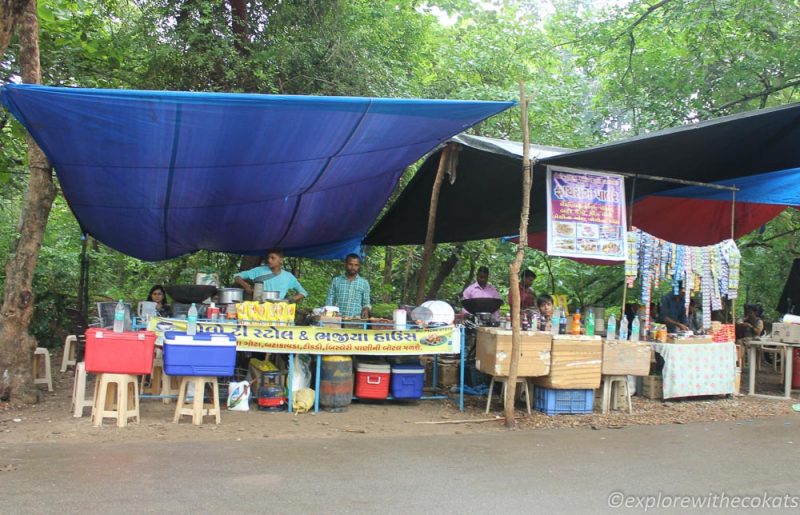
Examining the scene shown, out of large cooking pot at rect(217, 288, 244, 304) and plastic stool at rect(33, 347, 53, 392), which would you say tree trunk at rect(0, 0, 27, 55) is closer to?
large cooking pot at rect(217, 288, 244, 304)

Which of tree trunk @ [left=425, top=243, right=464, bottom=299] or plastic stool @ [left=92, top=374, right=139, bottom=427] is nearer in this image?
plastic stool @ [left=92, top=374, right=139, bottom=427]

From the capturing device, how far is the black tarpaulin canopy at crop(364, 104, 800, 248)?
22.3 ft

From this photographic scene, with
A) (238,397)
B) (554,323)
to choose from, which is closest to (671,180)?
(554,323)

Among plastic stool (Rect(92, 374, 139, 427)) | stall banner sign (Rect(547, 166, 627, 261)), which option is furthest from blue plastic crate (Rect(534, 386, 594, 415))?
plastic stool (Rect(92, 374, 139, 427))

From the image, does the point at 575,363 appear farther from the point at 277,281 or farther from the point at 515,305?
the point at 277,281

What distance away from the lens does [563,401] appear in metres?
6.97

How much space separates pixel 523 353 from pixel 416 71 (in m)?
6.97

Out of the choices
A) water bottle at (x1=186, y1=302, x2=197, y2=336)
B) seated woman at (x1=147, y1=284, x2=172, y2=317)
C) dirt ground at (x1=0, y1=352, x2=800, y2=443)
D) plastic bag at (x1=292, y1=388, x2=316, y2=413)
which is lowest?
dirt ground at (x1=0, y1=352, x2=800, y2=443)

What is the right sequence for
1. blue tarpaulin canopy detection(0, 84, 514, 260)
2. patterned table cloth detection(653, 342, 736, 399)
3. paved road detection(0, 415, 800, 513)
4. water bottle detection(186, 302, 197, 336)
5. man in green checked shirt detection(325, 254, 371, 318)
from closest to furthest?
paved road detection(0, 415, 800, 513), blue tarpaulin canopy detection(0, 84, 514, 260), water bottle detection(186, 302, 197, 336), patterned table cloth detection(653, 342, 736, 399), man in green checked shirt detection(325, 254, 371, 318)

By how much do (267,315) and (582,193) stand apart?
375 centimetres

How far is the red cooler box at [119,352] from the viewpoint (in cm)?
555

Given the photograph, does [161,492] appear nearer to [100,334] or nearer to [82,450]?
[82,450]

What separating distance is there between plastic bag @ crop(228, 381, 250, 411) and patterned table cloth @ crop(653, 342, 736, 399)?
490cm

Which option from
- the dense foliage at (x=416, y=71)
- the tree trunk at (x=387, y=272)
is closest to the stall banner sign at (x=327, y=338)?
the dense foliage at (x=416, y=71)
